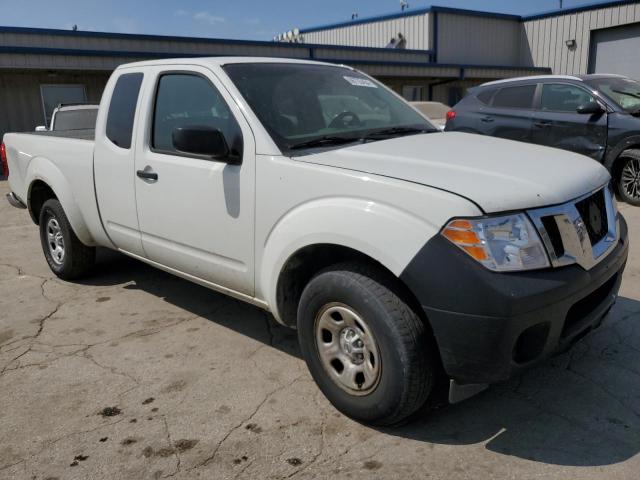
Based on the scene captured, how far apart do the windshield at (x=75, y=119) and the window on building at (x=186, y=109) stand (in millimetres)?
6843

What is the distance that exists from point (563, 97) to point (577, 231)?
20.8 feet

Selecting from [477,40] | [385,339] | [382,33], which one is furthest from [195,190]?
[477,40]

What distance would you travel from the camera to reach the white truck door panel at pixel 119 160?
4.09 m

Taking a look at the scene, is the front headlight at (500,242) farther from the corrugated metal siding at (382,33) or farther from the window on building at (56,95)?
the corrugated metal siding at (382,33)

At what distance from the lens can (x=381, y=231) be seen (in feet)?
8.39

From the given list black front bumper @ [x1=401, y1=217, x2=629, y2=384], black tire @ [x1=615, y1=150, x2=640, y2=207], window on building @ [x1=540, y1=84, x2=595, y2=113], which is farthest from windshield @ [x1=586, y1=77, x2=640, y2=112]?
black front bumper @ [x1=401, y1=217, x2=629, y2=384]

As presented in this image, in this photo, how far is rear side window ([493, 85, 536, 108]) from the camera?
27.9ft

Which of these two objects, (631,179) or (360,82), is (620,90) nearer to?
(631,179)

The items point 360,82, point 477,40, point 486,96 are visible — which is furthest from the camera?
point 477,40

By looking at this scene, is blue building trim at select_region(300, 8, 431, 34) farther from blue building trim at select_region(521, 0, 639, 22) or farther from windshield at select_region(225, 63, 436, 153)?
windshield at select_region(225, 63, 436, 153)

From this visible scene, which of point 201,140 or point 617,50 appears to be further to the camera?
point 617,50

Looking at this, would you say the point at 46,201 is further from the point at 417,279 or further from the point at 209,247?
the point at 417,279

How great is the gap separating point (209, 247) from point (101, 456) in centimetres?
130

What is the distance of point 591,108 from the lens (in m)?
7.65
